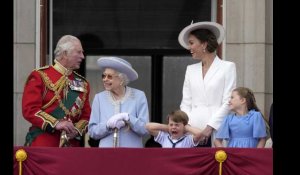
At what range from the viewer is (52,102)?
8.77 meters

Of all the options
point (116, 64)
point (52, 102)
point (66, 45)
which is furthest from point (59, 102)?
point (116, 64)

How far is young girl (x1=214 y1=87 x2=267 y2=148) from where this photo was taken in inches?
333

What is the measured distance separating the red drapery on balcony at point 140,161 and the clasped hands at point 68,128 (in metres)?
0.81

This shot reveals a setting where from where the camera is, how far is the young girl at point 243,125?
8.45 metres

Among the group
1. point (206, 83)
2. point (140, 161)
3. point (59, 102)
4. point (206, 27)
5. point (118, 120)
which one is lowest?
point (140, 161)

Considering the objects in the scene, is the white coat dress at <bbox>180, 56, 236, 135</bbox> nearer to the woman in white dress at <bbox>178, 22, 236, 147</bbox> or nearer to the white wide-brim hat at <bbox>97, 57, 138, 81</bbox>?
the woman in white dress at <bbox>178, 22, 236, 147</bbox>

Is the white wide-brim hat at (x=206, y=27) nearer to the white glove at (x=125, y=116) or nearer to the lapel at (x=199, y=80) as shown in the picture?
the lapel at (x=199, y=80)

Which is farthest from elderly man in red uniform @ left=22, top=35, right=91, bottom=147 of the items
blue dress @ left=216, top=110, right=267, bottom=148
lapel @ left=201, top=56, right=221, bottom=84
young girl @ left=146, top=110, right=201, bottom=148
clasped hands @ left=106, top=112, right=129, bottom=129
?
blue dress @ left=216, top=110, right=267, bottom=148

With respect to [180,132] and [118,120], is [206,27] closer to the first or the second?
[180,132]

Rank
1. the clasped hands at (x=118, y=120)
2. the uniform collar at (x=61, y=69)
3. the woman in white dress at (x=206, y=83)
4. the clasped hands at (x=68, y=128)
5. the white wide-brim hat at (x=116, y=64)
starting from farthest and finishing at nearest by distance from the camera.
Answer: the uniform collar at (x=61, y=69), the woman in white dress at (x=206, y=83), the white wide-brim hat at (x=116, y=64), the clasped hands at (x=68, y=128), the clasped hands at (x=118, y=120)

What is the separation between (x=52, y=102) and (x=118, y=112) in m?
0.60

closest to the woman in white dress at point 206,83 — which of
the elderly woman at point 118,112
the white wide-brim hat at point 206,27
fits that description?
the white wide-brim hat at point 206,27
